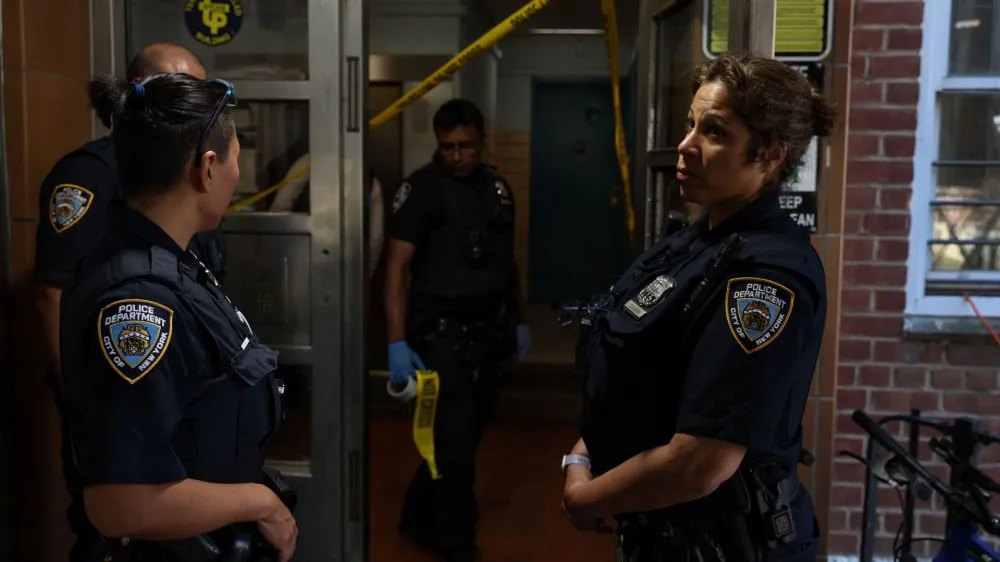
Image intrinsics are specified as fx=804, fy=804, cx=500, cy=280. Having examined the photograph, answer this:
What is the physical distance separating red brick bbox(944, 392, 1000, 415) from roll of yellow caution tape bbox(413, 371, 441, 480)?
5.66 ft

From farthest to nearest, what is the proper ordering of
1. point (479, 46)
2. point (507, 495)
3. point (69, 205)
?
point (507, 495)
point (479, 46)
point (69, 205)

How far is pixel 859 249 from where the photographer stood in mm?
2424

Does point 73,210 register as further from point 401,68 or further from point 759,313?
point 401,68

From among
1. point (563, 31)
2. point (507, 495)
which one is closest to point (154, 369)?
point (507, 495)

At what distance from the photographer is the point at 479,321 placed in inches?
126

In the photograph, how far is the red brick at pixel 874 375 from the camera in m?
2.47

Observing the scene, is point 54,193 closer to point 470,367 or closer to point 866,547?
point 470,367

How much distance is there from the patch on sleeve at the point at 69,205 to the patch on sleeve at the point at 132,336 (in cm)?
100

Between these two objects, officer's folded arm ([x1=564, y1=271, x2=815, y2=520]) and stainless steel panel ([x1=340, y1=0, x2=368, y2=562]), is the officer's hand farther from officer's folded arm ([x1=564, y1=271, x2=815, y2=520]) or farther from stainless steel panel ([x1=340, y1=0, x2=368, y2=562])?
stainless steel panel ([x1=340, y1=0, x2=368, y2=562])

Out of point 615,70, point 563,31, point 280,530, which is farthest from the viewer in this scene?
point 563,31

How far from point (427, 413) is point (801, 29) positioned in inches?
73.3

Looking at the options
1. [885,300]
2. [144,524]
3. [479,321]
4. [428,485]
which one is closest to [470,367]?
[479,321]

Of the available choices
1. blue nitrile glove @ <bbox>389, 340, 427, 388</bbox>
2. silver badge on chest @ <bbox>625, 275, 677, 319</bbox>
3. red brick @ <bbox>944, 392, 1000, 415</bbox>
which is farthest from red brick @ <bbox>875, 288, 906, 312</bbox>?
blue nitrile glove @ <bbox>389, 340, 427, 388</bbox>

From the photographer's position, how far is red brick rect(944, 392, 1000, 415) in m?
2.46
